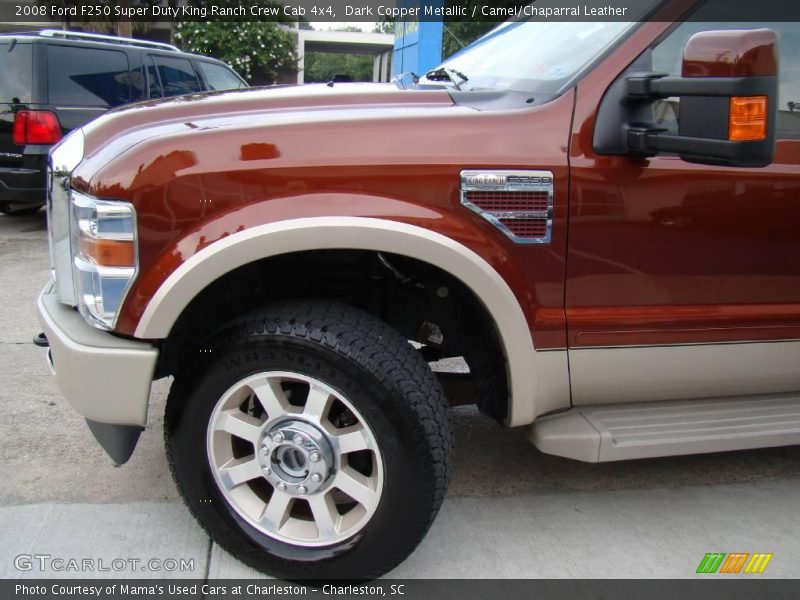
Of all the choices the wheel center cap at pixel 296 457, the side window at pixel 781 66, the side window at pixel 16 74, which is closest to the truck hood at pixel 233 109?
the side window at pixel 781 66

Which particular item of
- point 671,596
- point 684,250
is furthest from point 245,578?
point 684,250

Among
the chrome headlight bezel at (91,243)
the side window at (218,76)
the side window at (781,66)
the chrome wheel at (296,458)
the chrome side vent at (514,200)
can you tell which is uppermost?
the side window at (218,76)

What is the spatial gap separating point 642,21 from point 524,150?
2.04 ft

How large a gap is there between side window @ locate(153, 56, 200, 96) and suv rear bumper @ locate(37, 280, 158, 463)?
21.8 feet

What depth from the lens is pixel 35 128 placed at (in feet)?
22.0

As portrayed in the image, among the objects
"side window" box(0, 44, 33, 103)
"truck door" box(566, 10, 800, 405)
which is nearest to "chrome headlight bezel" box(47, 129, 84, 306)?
"truck door" box(566, 10, 800, 405)

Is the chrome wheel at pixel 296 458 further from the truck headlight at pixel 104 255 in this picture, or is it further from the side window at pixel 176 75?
the side window at pixel 176 75

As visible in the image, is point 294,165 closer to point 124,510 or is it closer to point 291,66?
point 124,510

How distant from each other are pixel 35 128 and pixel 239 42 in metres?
23.4

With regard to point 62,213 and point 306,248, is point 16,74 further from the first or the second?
point 306,248

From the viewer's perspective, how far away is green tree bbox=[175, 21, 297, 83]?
2795 centimetres

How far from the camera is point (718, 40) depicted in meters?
1.79

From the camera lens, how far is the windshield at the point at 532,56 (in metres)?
2.27

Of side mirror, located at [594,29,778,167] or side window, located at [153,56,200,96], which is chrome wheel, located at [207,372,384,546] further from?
side window, located at [153,56,200,96]
